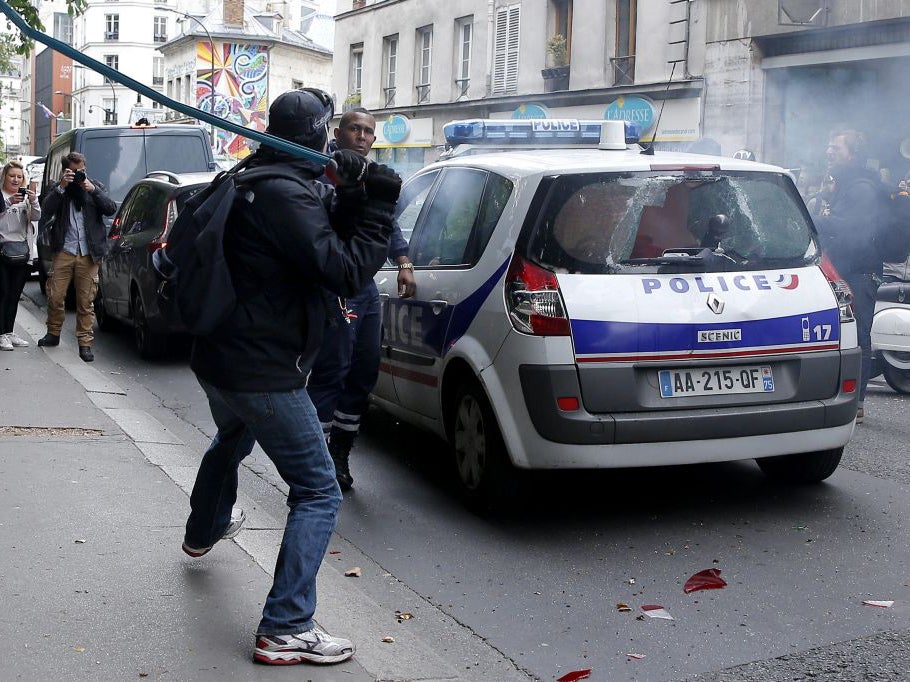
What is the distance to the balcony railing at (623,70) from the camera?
84.3ft

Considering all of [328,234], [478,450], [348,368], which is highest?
[328,234]

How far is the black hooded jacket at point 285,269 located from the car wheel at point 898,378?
276 inches

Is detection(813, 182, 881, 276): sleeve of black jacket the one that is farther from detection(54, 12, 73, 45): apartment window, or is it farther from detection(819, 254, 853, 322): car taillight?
detection(54, 12, 73, 45): apartment window

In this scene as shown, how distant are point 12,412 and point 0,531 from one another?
9.85 feet

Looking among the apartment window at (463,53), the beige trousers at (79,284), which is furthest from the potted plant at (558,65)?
the beige trousers at (79,284)

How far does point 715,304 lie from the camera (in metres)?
5.39

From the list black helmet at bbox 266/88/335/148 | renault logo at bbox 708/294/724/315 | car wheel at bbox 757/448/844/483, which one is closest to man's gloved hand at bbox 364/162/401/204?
black helmet at bbox 266/88/335/148

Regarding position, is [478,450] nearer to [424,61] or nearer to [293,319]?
[293,319]

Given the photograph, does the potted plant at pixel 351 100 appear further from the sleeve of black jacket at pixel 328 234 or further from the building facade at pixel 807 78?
the sleeve of black jacket at pixel 328 234

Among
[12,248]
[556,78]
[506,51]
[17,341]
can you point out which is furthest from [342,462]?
[506,51]

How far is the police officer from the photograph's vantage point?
5773mm

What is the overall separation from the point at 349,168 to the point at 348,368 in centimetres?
228

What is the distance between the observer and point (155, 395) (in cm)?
929

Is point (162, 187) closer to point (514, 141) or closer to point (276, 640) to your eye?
point (514, 141)
